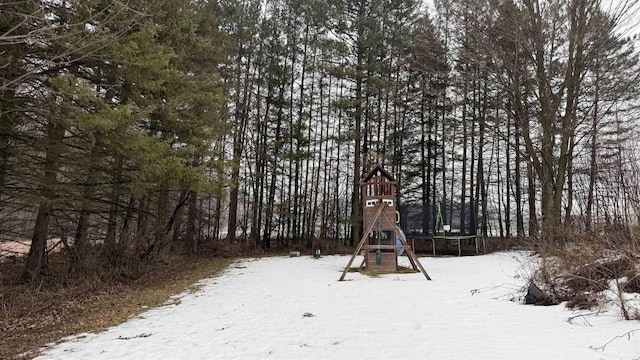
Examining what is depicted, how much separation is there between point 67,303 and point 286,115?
14289 mm

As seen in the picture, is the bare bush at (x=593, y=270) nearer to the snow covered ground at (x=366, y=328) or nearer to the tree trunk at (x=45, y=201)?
the snow covered ground at (x=366, y=328)

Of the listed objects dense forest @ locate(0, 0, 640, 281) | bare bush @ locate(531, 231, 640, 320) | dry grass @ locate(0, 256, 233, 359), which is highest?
dense forest @ locate(0, 0, 640, 281)

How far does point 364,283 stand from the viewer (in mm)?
8828

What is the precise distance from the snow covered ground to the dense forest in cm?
153

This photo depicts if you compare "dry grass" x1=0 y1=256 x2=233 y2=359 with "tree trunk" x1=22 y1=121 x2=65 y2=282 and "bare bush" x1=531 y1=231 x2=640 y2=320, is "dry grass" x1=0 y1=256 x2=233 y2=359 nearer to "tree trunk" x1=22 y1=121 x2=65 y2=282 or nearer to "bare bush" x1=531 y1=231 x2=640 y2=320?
"tree trunk" x1=22 y1=121 x2=65 y2=282

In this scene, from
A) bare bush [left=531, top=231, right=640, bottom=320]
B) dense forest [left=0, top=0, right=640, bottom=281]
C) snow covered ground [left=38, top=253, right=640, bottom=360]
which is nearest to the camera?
snow covered ground [left=38, top=253, right=640, bottom=360]

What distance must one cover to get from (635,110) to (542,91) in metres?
6.26

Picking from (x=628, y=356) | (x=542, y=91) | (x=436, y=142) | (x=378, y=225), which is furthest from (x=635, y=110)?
(x=628, y=356)

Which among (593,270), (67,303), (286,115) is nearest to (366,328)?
(593,270)

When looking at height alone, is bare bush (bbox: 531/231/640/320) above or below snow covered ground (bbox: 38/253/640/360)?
above

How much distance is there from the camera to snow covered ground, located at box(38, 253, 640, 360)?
12.1 ft

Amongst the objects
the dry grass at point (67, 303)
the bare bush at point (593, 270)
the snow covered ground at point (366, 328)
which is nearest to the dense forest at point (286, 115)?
the bare bush at point (593, 270)

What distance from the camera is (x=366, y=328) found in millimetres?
4754

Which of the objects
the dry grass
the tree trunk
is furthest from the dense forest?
the dry grass
